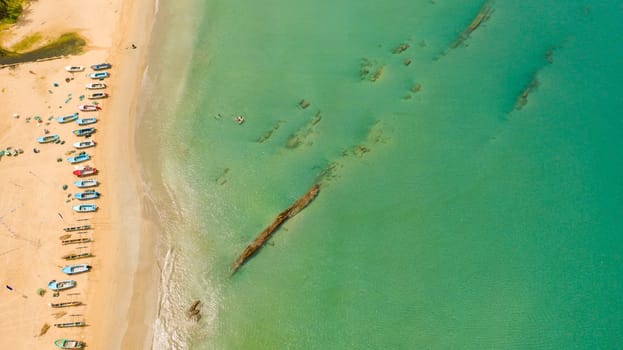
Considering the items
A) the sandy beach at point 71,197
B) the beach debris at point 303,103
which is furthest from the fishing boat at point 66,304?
the beach debris at point 303,103

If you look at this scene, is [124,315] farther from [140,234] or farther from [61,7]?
[61,7]

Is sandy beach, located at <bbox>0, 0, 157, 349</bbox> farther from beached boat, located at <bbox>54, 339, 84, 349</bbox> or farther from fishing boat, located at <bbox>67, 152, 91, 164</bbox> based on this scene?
fishing boat, located at <bbox>67, 152, 91, 164</bbox>

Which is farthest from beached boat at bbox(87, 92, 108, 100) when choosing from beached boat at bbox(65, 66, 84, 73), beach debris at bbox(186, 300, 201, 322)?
beach debris at bbox(186, 300, 201, 322)

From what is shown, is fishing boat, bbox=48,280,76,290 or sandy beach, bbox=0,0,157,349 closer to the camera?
sandy beach, bbox=0,0,157,349

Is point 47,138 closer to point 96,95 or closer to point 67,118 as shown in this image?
point 67,118

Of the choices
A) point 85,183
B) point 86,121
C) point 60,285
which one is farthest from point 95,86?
point 60,285

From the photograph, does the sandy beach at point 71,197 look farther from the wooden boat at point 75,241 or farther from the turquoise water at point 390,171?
the turquoise water at point 390,171

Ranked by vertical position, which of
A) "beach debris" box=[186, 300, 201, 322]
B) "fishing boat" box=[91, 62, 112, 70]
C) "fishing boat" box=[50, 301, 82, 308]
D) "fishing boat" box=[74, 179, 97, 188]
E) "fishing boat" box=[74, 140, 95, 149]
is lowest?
"fishing boat" box=[50, 301, 82, 308]
